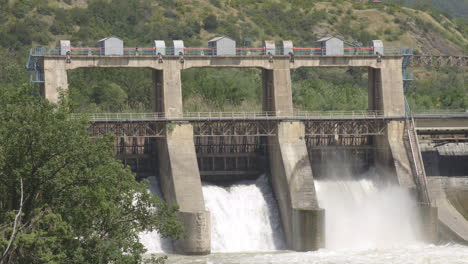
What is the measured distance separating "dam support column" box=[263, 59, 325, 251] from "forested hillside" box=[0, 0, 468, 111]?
63.3 feet

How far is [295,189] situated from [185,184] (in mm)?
7611

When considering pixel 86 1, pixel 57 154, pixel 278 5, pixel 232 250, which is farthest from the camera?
pixel 278 5

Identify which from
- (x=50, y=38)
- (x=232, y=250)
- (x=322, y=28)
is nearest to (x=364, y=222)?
(x=232, y=250)

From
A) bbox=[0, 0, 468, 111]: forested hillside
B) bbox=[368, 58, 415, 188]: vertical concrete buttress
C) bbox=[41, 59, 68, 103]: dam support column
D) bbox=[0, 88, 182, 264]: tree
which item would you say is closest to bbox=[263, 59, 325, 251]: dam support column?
bbox=[368, 58, 415, 188]: vertical concrete buttress

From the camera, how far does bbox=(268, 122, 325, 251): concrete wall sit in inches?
2660

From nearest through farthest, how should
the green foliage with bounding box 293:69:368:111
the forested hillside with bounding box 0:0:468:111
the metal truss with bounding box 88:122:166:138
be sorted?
1. the metal truss with bounding box 88:122:166:138
2. the forested hillside with bounding box 0:0:468:111
3. the green foliage with bounding box 293:69:368:111

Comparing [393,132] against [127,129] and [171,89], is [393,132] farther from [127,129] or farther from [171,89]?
[127,129]

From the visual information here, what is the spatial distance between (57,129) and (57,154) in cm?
108

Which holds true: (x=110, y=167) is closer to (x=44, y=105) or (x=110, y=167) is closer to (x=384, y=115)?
(x=44, y=105)

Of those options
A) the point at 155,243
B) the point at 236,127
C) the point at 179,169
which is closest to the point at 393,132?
the point at 236,127

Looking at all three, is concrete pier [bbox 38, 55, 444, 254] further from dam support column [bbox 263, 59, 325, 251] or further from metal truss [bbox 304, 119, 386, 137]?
metal truss [bbox 304, 119, 386, 137]

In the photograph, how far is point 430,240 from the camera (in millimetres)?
70250

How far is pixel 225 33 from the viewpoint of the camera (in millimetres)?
143625

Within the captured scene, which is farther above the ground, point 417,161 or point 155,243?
point 417,161
